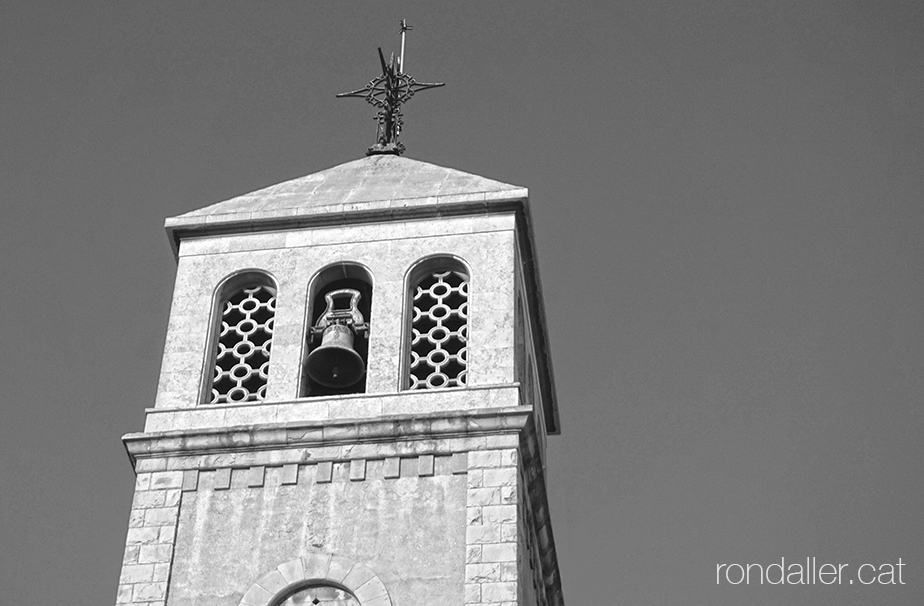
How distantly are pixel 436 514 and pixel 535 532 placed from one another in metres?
2.60

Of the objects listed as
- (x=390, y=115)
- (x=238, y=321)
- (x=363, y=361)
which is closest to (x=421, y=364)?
(x=363, y=361)

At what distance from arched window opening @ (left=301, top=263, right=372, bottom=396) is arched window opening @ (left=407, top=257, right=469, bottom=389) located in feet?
2.40

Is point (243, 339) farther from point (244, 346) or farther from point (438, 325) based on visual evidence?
point (438, 325)

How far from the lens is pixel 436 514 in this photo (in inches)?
1332

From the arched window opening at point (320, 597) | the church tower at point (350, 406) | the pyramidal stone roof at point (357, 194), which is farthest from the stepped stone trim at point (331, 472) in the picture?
the pyramidal stone roof at point (357, 194)

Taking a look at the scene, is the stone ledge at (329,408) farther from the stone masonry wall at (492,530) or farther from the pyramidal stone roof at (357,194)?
the pyramidal stone roof at (357,194)

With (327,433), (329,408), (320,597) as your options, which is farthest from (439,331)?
(320,597)

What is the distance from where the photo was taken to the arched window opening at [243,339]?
3622 cm

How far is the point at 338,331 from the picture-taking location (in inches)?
1428

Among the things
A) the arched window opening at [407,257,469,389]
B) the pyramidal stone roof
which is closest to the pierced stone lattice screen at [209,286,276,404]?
the pyramidal stone roof

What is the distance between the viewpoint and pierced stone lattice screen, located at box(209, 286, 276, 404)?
3622 centimetres

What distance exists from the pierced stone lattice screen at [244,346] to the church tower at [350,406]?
0.11 ft

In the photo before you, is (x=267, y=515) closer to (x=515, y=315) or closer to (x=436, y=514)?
(x=436, y=514)

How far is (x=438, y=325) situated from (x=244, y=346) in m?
2.95
